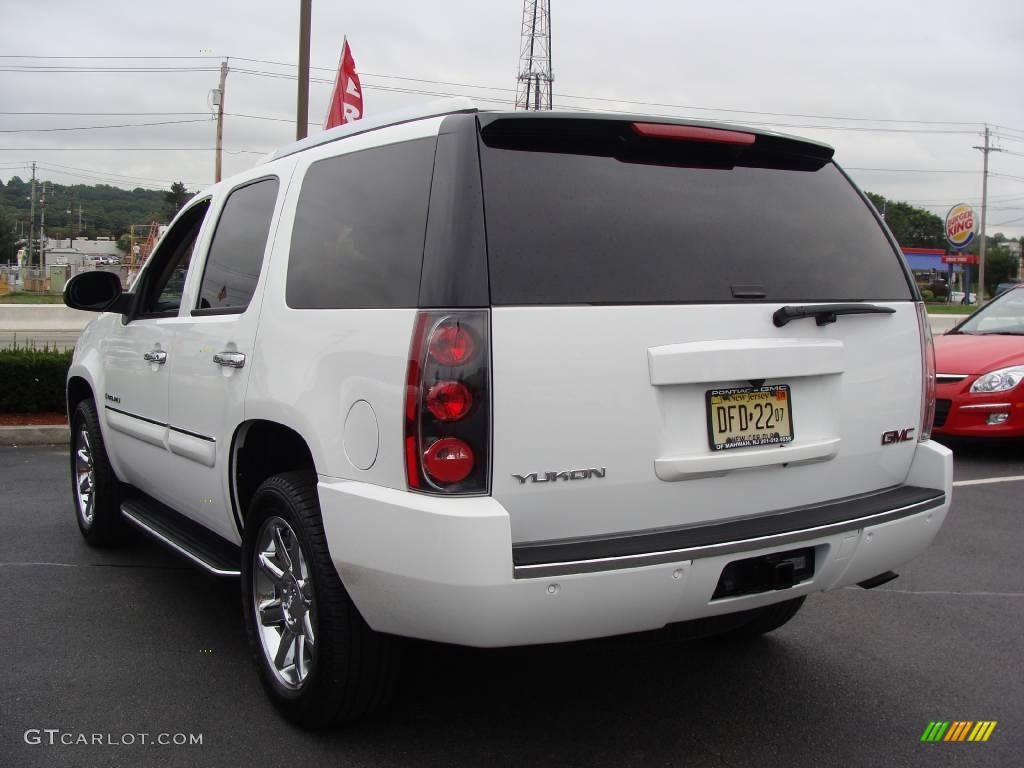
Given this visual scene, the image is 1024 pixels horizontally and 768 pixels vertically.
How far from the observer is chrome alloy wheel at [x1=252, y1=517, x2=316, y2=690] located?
3.27m

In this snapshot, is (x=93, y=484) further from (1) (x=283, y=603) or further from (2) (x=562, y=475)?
(2) (x=562, y=475)

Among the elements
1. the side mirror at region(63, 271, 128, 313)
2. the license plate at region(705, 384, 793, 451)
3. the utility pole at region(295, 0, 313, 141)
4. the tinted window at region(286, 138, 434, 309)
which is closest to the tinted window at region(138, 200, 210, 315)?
the side mirror at region(63, 271, 128, 313)

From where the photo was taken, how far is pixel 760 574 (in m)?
3.03

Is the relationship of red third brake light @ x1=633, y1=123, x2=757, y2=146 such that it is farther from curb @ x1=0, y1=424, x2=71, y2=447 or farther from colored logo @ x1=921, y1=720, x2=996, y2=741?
curb @ x1=0, y1=424, x2=71, y2=447

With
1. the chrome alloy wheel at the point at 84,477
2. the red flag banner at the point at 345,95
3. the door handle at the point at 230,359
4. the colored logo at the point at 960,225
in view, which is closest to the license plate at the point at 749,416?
the door handle at the point at 230,359

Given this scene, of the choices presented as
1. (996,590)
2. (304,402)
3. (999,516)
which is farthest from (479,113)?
(999,516)

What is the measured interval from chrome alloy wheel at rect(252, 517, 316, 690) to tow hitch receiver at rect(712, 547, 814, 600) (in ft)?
4.15

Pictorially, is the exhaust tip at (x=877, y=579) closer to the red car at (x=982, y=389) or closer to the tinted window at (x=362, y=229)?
the tinted window at (x=362, y=229)

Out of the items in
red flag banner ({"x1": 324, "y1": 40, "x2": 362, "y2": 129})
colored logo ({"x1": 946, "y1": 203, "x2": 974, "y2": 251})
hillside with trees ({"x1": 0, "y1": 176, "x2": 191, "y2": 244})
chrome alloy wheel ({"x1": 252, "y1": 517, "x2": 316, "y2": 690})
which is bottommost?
chrome alloy wheel ({"x1": 252, "y1": 517, "x2": 316, "y2": 690})

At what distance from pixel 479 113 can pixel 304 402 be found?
103 cm

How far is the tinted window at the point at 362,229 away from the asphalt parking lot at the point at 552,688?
1241mm

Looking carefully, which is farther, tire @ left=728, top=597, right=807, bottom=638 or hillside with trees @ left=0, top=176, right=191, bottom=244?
hillside with trees @ left=0, top=176, right=191, bottom=244

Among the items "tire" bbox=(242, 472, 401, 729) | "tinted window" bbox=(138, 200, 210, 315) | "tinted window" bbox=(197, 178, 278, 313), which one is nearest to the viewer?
"tire" bbox=(242, 472, 401, 729)

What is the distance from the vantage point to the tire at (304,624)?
3.06 meters
